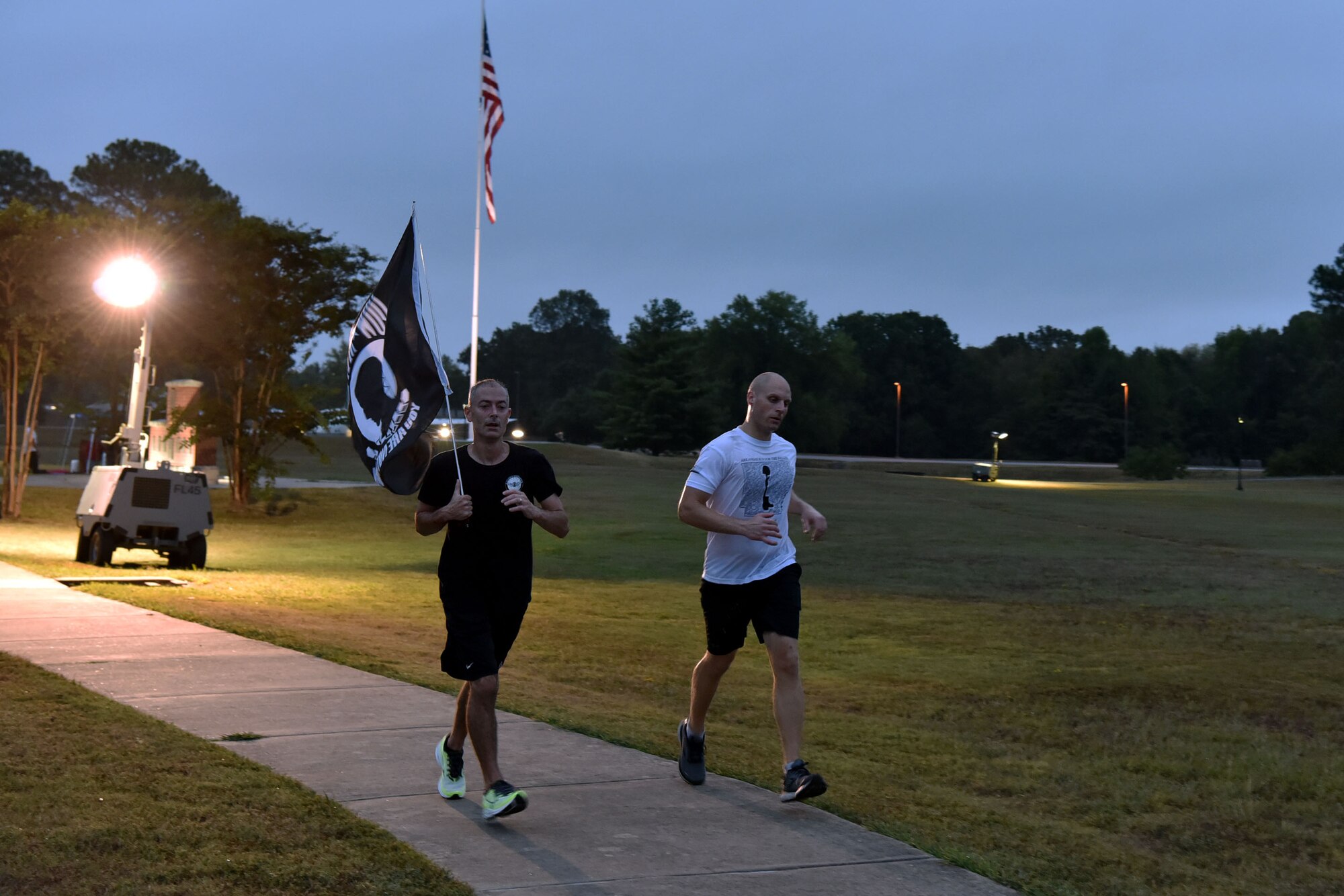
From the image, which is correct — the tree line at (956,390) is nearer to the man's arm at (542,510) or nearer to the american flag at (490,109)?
the american flag at (490,109)

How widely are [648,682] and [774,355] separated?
11403cm

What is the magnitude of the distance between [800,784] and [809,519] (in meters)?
1.31

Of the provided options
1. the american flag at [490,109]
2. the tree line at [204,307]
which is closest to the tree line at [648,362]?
the tree line at [204,307]

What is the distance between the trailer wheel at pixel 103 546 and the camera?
1802 cm

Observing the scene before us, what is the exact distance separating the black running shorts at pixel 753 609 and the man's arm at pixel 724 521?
0.83 ft

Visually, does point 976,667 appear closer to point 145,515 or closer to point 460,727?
point 460,727

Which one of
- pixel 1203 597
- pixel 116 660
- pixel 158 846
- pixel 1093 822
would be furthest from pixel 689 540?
pixel 158 846

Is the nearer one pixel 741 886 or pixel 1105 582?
pixel 741 886

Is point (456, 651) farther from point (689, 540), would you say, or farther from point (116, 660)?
point (689, 540)

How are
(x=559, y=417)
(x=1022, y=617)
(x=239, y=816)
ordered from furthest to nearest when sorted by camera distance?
(x=559, y=417), (x=1022, y=617), (x=239, y=816)

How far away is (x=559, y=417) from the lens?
120 metres

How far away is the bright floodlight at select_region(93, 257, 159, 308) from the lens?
1786 cm

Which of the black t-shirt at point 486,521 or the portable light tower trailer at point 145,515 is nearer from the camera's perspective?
the black t-shirt at point 486,521

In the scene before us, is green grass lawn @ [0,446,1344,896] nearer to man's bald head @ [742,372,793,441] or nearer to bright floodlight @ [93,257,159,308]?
man's bald head @ [742,372,793,441]
